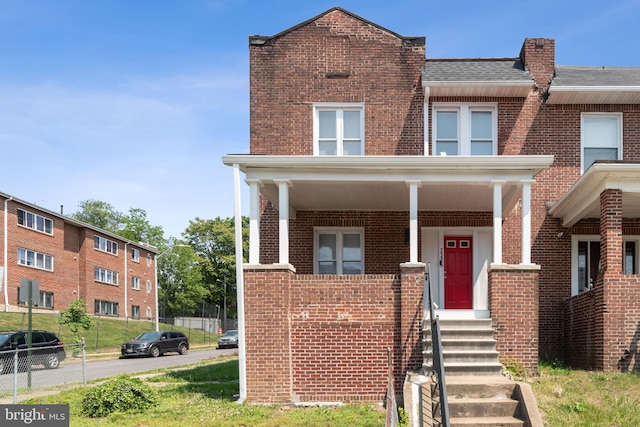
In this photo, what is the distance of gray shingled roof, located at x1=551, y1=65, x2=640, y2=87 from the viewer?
54.5ft

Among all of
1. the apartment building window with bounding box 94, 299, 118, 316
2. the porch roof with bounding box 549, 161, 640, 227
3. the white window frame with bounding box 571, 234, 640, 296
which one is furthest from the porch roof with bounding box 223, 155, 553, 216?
the apartment building window with bounding box 94, 299, 118, 316

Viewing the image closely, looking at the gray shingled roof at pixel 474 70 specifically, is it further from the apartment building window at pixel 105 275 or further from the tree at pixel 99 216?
the tree at pixel 99 216

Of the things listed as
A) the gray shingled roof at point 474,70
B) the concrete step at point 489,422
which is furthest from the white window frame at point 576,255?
the concrete step at point 489,422

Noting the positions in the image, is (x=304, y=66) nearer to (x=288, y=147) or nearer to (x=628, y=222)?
(x=288, y=147)

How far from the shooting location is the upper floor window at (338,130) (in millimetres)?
17000

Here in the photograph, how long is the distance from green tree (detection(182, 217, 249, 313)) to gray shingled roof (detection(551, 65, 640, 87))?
59102 mm

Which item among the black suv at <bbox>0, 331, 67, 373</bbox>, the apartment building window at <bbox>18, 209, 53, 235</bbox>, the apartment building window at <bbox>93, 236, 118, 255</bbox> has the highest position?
the apartment building window at <bbox>18, 209, 53, 235</bbox>

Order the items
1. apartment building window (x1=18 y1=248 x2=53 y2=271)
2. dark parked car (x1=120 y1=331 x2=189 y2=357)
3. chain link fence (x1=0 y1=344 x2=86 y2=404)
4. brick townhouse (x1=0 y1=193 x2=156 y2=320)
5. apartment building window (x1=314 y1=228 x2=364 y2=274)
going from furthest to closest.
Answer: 1. apartment building window (x1=18 y1=248 x2=53 y2=271)
2. brick townhouse (x1=0 y1=193 x2=156 y2=320)
3. dark parked car (x1=120 y1=331 x2=189 y2=357)
4. apartment building window (x1=314 y1=228 x2=364 y2=274)
5. chain link fence (x1=0 y1=344 x2=86 y2=404)

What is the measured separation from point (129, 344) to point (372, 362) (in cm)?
2233

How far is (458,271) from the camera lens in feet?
54.9

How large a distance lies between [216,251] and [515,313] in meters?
66.4

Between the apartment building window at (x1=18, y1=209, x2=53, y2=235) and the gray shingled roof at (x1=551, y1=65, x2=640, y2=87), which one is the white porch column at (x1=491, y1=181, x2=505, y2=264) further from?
the apartment building window at (x1=18, y1=209, x2=53, y2=235)

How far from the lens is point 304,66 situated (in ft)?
56.3

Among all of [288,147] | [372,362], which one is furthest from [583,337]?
[288,147]
